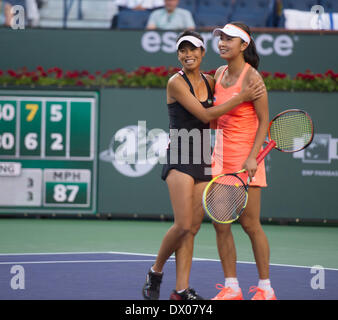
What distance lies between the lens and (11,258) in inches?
269

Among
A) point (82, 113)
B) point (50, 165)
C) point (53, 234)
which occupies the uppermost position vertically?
point (82, 113)

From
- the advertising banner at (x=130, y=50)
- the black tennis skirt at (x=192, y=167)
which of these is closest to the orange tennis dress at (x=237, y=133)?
the black tennis skirt at (x=192, y=167)

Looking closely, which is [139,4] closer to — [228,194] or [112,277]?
[112,277]

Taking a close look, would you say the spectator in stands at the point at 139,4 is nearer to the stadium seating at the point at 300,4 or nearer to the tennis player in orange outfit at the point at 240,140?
the stadium seating at the point at 300,4

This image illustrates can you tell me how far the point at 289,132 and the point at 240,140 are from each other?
47 centimetres

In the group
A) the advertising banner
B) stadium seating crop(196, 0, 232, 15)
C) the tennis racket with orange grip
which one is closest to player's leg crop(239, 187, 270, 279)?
the tennis racket with orange grip

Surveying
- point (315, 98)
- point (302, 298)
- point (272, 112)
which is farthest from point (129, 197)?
point (302, 298)

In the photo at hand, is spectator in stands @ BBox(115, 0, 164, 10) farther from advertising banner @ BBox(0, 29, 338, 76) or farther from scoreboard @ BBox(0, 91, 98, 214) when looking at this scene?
scoreboard @ BBox(0, 91, 98, 214)

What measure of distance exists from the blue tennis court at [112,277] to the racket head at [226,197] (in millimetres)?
758

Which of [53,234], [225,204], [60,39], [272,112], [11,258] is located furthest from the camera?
[60,39]

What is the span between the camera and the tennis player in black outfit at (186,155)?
484 cm

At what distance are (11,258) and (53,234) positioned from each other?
1785 mm

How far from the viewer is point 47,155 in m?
9.69

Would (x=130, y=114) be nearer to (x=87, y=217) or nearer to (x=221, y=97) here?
(x=87, y=217)
